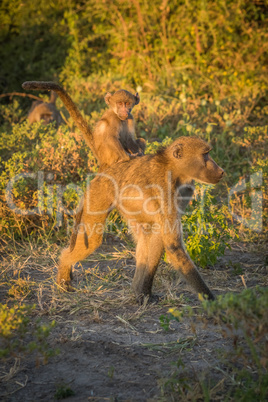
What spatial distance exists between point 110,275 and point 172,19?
606 cm

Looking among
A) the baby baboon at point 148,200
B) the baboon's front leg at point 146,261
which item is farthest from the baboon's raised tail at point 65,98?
the baboon's front leg at point 146,261

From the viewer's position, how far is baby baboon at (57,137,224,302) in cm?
329

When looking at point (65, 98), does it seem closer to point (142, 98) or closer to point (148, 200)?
point (148, 200)

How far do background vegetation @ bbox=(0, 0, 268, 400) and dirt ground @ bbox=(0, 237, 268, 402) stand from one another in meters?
0.11

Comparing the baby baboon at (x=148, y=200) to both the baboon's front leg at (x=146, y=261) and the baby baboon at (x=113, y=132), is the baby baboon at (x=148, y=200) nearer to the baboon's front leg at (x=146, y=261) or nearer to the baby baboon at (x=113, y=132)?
the baboon's front leg at (x=146, y=261)

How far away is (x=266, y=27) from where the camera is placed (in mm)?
8320

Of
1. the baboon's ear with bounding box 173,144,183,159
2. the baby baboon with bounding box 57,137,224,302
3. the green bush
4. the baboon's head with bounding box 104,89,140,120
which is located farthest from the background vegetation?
the baboon's ear with bounding box 173,144,183,159

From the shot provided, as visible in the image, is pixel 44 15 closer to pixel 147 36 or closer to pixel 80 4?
pixel 80 4

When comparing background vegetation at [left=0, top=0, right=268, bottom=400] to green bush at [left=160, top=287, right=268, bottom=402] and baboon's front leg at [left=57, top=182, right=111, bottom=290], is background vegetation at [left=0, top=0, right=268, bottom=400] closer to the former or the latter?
green bush at [left=160, top=287, right=268, bottom=402]

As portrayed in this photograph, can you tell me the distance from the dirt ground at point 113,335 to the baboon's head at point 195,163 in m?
0.77

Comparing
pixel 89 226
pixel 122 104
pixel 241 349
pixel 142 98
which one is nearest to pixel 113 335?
pixel 89 226

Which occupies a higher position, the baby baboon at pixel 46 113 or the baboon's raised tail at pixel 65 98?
the baboon's raised tail at pixel 65 98

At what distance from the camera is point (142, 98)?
24.2 ft

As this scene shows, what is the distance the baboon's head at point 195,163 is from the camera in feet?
11.1
